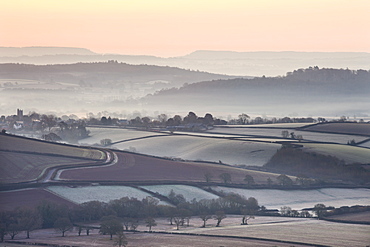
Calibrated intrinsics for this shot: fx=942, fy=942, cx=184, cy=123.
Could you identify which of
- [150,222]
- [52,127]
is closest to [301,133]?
[52,127]

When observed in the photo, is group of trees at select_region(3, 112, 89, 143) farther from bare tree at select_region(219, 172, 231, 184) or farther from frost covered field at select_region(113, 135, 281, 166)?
bare tree at select_region(219, 172, 231, 184)

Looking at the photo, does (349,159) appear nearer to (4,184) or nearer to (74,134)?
(4,184)

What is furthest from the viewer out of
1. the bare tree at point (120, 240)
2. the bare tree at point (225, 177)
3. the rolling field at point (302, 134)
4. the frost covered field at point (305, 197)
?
the rolling field at point (302, 134)

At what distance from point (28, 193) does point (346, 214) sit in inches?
939

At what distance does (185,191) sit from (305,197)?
10.4 meters

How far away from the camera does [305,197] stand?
80.6 m

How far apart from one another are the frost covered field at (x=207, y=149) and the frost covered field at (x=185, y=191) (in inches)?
890

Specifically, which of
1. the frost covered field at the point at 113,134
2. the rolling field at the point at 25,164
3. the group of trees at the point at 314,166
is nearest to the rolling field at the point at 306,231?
the rolling field at the point at 25,164

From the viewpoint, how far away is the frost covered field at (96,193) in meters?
72.4

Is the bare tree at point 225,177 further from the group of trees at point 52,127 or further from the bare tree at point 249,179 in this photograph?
the group of trees at point 52,127

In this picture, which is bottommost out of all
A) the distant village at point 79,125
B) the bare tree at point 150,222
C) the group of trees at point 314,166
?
the bare tree at point 150,222

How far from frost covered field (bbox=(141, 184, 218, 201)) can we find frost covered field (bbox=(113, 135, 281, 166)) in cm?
2260

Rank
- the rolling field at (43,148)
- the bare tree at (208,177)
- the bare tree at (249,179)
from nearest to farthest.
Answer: the bare tree at (249,179) → the bare tree at (208,177) → the rolling field at (43,148)

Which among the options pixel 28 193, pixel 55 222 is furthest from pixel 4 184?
pixel 55 222
